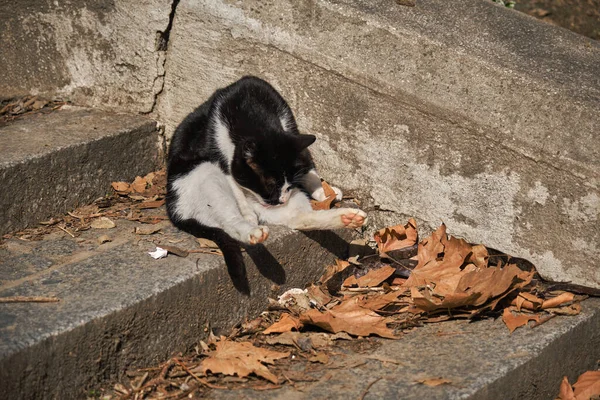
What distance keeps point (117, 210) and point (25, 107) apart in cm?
99

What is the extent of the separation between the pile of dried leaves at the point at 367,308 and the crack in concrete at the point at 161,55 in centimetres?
143

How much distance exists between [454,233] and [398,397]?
1.20 meters

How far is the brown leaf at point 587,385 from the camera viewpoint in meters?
3.13

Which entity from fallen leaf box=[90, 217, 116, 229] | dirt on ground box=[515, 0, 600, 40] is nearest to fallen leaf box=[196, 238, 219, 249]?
fallen leaf box=[90, 217, 116, 229]

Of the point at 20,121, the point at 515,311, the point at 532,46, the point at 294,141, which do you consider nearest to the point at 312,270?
the point at 294,141

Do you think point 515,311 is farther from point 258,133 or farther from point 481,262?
point 258,133

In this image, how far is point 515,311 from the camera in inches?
126

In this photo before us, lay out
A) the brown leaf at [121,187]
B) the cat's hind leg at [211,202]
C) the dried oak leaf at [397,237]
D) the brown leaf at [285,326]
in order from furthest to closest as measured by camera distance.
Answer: the brown leaf at [121,187] < the dried oak leaf at [397,237] < the cat's hind leg at [211,202] < the brown leaf at [285,326]

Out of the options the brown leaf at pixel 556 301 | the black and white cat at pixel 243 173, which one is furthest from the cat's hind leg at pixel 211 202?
the brown leaf at pixel 556 301

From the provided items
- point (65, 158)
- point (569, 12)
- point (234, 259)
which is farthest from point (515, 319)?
point (569, 12)

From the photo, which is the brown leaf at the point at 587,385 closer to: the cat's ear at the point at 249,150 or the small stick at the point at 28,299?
the cat's ear at the point at 249,150

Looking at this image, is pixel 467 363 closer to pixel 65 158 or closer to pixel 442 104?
pixel 442 104

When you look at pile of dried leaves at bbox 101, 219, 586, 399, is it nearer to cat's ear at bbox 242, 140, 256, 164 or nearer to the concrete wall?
the concrete wall

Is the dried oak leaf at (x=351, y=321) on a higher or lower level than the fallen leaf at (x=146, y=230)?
lower
